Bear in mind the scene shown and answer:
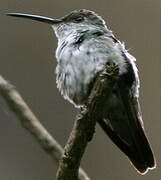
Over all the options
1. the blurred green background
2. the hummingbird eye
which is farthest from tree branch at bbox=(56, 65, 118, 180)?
the blurred green background

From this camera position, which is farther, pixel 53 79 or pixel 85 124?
pixel 53 79

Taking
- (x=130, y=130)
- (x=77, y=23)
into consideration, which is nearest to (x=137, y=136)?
(x=130, y=130)

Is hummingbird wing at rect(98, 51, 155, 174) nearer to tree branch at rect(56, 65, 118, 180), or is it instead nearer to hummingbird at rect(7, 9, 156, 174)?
hummingbird at rect(7, 9, 156, 174)

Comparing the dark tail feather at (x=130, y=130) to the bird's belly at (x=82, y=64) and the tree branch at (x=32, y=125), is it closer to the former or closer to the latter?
the bird's belly at (x=82, y=64)

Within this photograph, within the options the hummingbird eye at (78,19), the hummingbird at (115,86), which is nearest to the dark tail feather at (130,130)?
the hummingbird at (115,86)

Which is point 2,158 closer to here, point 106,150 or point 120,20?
point 106,150

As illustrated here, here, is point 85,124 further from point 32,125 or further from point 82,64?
point 82,64
